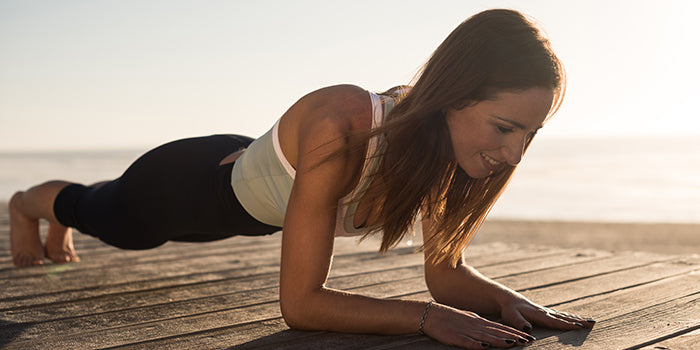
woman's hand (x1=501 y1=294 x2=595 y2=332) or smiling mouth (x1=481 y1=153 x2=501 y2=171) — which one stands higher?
smiling mouth (x1=481 y1=153 x2=501 y2=171)

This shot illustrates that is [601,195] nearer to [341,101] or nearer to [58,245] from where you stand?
Answer: [58,245]

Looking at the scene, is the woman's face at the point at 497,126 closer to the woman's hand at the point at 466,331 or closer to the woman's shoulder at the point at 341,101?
the woman's shoulder at the point at 341,101

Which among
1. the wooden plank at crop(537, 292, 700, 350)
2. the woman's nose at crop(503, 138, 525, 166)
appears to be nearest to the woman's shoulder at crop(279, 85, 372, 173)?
the woman's nose at crop(503, 138, 525, 166)

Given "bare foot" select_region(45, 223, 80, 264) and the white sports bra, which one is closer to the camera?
the white sports bra

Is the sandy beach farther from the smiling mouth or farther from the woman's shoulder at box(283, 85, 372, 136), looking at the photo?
the woman's shoulder at box(283, 85, 372, 136)

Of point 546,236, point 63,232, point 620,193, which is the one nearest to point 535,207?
point 620,193

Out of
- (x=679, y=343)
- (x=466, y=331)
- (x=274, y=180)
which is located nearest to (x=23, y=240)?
(x=274, y=180)

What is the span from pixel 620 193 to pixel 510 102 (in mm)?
15067

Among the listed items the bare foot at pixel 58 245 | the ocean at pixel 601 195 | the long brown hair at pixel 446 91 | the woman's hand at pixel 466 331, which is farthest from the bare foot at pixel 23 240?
the ocean at pixel 601 195

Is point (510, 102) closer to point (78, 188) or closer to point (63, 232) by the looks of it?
point (78, 188)

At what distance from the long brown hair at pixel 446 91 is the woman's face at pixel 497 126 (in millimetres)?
20

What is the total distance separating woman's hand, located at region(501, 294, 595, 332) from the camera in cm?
169

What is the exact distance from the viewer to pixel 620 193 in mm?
15094

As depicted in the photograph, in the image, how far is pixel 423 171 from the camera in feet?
5.25
